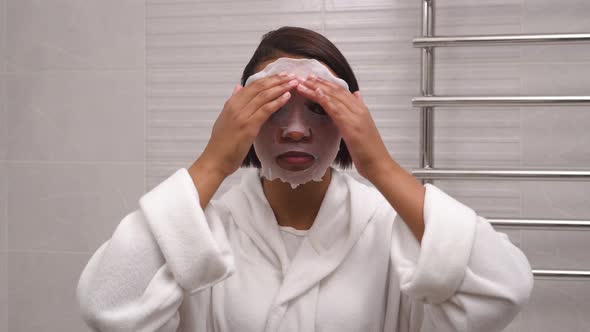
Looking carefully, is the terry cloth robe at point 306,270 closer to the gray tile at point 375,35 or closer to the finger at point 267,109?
the finger at point 267,109

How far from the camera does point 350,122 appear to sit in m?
0.85

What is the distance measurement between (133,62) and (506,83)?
94 cm

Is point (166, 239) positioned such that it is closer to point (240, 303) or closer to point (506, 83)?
point (240, 303)

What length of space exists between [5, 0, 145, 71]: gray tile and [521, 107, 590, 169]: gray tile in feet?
3.21

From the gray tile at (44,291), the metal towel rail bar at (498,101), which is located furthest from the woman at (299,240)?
the gray tile at (44,291)

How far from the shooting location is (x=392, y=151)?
4.63ft

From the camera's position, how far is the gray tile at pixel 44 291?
158cm

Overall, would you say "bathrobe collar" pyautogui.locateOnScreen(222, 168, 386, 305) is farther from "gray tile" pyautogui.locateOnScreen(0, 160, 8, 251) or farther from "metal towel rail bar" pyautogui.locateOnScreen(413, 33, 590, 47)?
"gray tile" pyautogui.locateOnScreen(0, 160, 8, 251)

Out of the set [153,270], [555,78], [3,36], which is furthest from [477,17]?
[3,36]

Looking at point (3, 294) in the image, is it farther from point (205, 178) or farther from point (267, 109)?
point (267, 109)

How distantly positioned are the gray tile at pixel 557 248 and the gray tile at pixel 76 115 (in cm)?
100

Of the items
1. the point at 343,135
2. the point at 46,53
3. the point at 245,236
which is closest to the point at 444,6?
the point at 343,135

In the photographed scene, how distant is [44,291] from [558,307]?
1335mm

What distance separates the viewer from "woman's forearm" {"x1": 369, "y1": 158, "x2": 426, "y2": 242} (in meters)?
0.81
